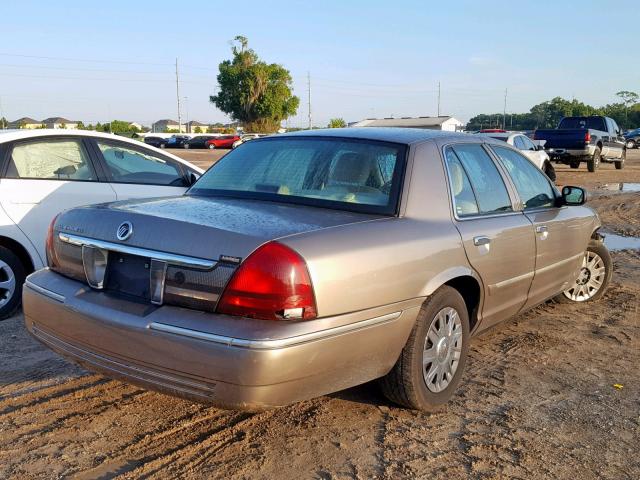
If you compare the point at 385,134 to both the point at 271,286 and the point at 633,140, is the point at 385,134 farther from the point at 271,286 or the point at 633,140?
the point at 633,140

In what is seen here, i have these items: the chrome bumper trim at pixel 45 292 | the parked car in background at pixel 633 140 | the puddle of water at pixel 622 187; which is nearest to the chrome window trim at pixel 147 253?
the chrome bumper trim at pixel 45 292

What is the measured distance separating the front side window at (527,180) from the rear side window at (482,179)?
22 cm

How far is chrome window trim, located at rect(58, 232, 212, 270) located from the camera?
2857mm

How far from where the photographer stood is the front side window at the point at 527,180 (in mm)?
4680

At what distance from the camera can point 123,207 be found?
11.3 feet

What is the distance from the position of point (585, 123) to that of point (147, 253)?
80.1 ft

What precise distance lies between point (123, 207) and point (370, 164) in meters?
1.39

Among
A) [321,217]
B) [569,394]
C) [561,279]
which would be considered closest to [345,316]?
[321,217]

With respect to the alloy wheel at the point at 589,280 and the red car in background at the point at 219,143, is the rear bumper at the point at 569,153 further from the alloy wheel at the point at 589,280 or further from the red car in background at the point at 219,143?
the red car in background at the point at 219,143

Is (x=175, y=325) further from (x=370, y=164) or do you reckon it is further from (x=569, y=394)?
(x=569, y=394)

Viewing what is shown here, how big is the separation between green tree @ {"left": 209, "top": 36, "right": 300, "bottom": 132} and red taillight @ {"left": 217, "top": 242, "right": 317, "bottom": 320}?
80.5 meters

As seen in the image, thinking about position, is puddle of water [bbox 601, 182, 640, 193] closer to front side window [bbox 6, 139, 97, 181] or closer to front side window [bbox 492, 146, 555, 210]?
front side window [bbox 492, 146, 555, 210]

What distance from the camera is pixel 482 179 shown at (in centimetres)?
429

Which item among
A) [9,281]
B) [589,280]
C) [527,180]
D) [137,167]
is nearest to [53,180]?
[137,167]
